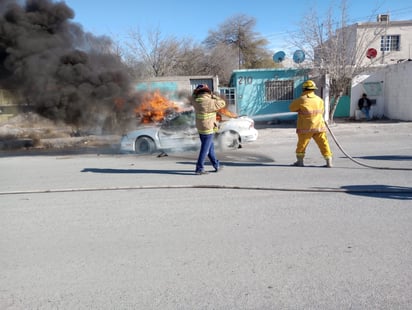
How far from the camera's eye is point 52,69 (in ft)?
29.6

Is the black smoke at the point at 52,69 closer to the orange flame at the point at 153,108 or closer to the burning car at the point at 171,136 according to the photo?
Result: the orange flame at the point at 153,108

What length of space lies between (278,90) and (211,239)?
1518 cm

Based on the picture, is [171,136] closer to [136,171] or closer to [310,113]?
[136,171]

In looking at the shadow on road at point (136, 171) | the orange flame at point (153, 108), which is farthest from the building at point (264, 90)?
the shadow on road at point (136, 171)

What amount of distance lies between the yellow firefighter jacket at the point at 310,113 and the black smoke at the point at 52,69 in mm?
5481

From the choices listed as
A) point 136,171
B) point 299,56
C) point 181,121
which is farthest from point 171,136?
point 299,56

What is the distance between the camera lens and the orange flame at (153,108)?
31.6 ft

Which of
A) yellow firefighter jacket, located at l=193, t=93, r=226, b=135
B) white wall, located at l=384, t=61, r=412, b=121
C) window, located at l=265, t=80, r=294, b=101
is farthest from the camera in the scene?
window, located at l=265, t=80, r=294, b=101

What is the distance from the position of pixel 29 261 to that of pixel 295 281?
Result: 2366 millimetres

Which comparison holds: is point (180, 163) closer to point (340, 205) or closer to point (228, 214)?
point (228, 214)

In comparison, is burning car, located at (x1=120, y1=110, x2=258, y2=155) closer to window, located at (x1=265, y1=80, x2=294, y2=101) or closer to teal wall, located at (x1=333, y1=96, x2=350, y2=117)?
window, located at (x1=265, y1=80, x2=294, y2=101)

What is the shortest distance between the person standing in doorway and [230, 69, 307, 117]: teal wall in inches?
120

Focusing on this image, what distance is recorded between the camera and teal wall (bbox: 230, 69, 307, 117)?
1708 centimetres

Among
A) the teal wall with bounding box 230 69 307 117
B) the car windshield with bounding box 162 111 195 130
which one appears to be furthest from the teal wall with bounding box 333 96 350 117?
the car windshield with bounding box 162 111 195 130
